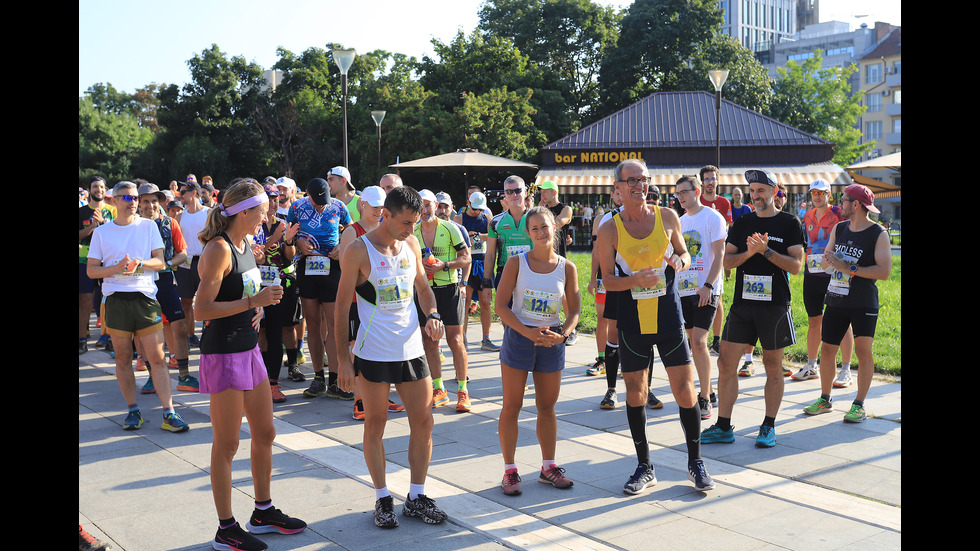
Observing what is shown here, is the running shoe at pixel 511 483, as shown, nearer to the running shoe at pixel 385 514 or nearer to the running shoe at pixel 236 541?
the running shoe at pixel 385 514

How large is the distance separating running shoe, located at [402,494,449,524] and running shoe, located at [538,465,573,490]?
2.77 feet

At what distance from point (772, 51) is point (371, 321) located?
11550 centimetres

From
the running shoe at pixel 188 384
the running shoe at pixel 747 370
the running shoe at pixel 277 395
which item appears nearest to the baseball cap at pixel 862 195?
the running shoe at pixel 747 370

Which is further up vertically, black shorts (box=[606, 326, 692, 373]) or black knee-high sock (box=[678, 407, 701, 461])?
black shorts (box=[606, 326, 692, 373])

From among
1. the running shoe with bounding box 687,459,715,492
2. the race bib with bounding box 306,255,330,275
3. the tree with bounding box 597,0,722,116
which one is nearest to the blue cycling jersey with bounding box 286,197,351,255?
the race bib with bounding box 306,255,330,275

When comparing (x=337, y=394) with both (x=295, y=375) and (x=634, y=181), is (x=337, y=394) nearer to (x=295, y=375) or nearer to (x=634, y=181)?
(x=295, y=375)

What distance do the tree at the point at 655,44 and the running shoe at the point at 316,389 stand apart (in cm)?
3951

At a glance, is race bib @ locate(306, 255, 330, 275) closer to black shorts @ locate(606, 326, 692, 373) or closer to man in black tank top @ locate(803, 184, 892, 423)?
black shorts @ locate(606, 326, 692, 373)

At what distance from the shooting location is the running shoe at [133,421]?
6.64 metres

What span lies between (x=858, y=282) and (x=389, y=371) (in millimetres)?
4193

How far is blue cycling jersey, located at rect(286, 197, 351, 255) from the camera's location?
7809 mm
